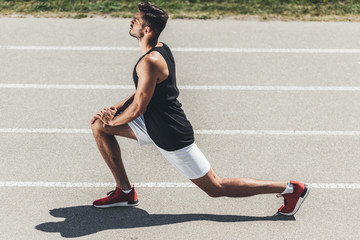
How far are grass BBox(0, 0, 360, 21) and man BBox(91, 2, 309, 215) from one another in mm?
6066

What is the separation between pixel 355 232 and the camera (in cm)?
527

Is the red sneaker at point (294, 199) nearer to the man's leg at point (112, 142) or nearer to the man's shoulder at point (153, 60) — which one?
the man's leg at point (112, 142)

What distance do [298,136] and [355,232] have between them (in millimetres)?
1885

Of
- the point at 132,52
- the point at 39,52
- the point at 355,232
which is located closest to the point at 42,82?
the point at 39,52

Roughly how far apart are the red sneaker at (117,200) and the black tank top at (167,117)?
2.87 ft

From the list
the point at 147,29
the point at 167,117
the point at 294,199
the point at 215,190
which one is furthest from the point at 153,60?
the point at 294,199

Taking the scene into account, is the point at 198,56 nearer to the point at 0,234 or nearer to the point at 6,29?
the point at 6,29

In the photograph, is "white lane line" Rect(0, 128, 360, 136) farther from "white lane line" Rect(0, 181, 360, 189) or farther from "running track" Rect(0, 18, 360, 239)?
"white lane line" Rect(0, 181, 360, 189)

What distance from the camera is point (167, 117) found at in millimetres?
4852

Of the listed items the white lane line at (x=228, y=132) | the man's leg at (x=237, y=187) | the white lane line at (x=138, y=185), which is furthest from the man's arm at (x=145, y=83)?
the white lane line at (x=228, y=132)

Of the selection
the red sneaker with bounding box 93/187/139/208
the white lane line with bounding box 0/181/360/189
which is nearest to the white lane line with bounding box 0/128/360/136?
the white lane line with bounding box 0/181/360/189

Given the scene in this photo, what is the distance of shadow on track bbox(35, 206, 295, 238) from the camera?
17.3ft

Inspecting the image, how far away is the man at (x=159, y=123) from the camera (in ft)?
15.5

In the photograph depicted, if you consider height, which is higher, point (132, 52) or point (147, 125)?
point (147, 125)
